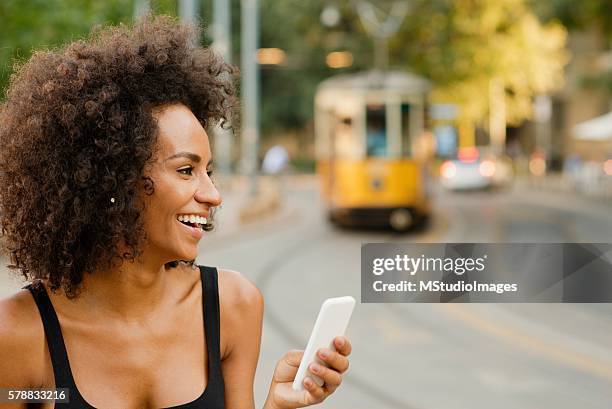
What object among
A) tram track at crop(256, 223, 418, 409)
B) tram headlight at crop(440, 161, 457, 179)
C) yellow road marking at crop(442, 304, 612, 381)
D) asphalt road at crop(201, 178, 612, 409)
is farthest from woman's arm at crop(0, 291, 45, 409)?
tram headlight at crop(440, 161, 457, 179)

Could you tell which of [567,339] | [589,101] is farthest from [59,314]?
[589,101]

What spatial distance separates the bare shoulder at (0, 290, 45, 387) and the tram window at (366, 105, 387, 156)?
17.9 meters

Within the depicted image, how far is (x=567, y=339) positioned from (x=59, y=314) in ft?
25.0

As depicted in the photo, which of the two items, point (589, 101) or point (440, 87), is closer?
point (440, 87)

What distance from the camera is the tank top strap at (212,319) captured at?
2.08 meters

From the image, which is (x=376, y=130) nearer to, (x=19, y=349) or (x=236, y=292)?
(x=236, y=292)

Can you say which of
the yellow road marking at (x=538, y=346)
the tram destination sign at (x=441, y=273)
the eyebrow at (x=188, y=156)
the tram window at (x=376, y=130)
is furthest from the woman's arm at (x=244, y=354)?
the tram window at (x=376, y=130)

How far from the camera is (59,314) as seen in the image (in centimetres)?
201

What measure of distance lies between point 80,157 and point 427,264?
1445mm

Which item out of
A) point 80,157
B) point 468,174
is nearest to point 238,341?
point 80,157

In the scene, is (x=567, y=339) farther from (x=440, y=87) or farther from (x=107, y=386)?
(x=440, y=87)

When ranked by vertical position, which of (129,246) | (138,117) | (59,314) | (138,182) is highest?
(138,117)

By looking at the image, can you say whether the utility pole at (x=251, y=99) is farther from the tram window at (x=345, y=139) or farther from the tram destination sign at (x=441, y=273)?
the tram destination sign at (x=441, y=273)

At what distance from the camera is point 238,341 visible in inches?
84.8
